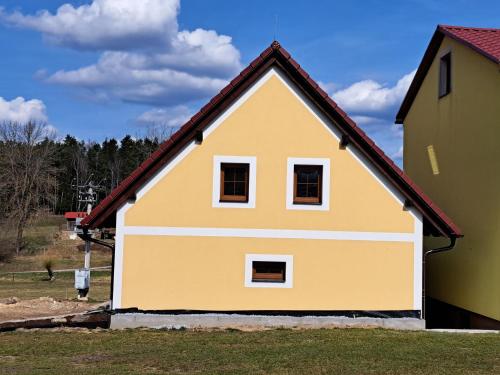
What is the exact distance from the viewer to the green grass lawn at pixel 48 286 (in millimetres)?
24734

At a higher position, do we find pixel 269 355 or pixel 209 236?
pixel 209 236

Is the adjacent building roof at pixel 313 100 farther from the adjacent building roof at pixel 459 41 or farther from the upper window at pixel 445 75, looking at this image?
the upper window at pixel 445 75

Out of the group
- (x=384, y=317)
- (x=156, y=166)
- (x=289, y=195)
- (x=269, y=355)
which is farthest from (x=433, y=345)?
(x=156, y=166)

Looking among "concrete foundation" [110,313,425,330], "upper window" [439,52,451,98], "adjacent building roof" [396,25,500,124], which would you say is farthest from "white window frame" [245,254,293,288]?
"upper window" [439,52,451,98]

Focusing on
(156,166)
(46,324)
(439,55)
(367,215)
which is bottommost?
(46,324)

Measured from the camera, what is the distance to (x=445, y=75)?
16625 millimetres

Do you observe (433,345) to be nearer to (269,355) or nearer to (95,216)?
(269,355)

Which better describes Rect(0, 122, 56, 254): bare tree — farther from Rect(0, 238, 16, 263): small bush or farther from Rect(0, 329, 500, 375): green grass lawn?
Rect(0, 329, 500, 375): green grass lawn

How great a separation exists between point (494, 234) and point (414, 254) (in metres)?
1.87

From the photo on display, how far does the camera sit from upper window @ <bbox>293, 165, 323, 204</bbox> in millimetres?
13438

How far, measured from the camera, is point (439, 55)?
669 inches


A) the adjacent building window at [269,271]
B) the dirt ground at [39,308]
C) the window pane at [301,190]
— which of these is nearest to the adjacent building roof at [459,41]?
the window pane at [301,190]

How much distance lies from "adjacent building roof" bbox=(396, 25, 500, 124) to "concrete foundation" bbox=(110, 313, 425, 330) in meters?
6.26

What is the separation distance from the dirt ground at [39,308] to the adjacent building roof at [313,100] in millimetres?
5407
